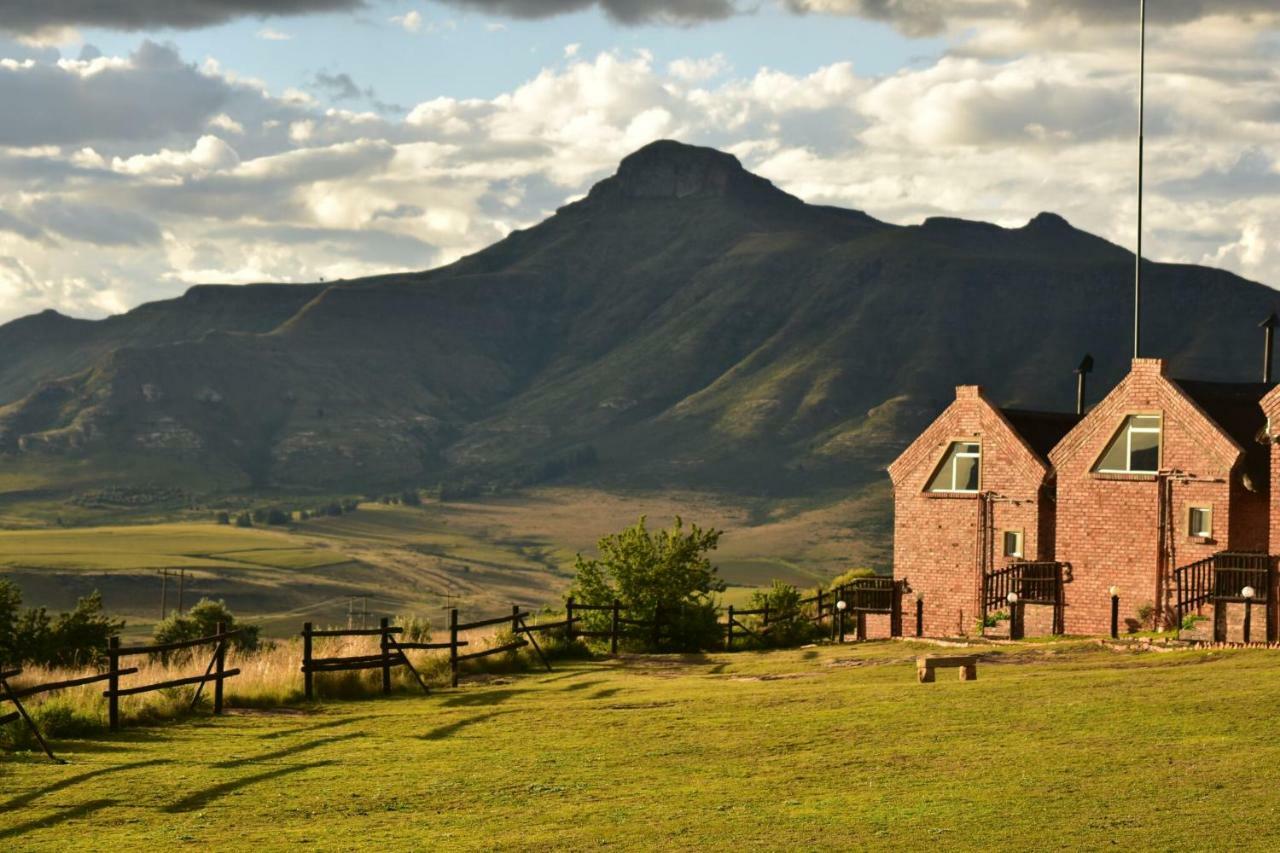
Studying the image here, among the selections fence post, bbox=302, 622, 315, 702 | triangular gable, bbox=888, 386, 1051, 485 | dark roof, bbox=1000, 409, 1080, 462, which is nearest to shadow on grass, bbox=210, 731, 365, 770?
fence post, bbox=302, 622, 315, 702

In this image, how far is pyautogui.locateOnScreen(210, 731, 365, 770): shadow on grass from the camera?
23.5 meters

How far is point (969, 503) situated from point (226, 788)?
117 feet

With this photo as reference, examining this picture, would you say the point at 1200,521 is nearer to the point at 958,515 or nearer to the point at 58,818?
the point at 958,515

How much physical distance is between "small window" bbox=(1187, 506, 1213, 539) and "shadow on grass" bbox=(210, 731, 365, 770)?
2657 cm

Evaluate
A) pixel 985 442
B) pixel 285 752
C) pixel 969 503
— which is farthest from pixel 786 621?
pixel 285 752

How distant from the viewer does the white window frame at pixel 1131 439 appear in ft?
148

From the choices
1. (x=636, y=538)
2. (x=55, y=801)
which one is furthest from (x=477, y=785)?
(x=636, y=538)

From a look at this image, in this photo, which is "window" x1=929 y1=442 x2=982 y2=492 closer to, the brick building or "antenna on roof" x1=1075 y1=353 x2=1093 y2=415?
the brick building

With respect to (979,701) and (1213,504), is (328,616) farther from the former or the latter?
(979,701)

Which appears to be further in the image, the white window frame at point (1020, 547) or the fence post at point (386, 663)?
the white window frame at point (1020, 547)

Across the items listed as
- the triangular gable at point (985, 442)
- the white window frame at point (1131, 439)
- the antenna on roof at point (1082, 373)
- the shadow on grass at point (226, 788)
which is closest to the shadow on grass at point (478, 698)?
the shadow on grass at point (226, 788)

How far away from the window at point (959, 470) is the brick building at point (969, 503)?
3 cm

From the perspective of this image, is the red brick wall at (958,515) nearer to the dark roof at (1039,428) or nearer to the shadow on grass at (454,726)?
the dark roof at (1039,428)

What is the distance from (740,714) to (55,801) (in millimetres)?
11627
